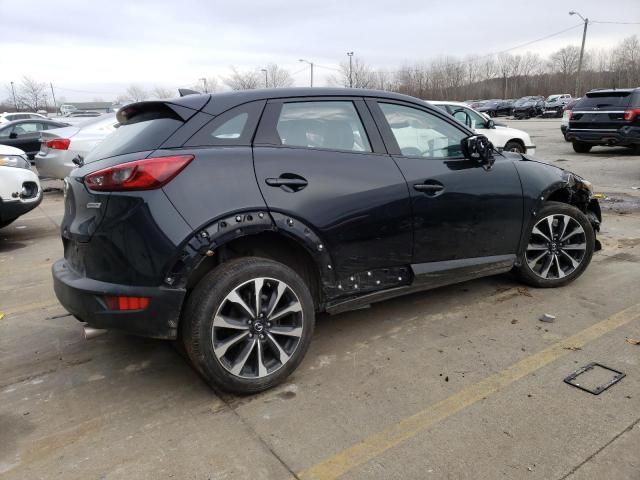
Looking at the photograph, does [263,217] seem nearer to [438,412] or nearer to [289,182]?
[289,182]

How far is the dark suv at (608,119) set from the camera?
13289 mm

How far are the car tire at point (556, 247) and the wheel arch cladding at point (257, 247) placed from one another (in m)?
1.99

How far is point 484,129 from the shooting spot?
11.1m

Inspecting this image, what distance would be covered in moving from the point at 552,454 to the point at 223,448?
61.2 inches

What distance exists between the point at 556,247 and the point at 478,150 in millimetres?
1285

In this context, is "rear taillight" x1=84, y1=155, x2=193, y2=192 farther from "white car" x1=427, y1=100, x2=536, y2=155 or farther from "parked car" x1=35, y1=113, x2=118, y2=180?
"white car" x1=427, y1=100, x2=536, y2=155

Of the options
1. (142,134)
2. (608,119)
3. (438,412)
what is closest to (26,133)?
(142,134)

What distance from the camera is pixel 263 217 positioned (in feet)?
9.70

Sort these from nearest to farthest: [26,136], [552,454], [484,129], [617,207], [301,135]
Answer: [552,454] < [301,135] < [617,207] < [484,129] < [26,136]

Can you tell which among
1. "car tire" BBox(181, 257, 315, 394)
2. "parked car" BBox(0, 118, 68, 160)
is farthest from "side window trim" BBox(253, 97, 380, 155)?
"parked car" BBox(0, 118, 68, 160)

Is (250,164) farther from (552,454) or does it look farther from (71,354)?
(552,454)

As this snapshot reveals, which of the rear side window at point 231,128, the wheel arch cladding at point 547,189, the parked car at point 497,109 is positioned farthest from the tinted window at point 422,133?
the parked car at point 497,109

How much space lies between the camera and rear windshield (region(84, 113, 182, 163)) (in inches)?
117

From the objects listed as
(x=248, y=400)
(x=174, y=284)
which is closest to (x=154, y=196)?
(x=174, y=284)
